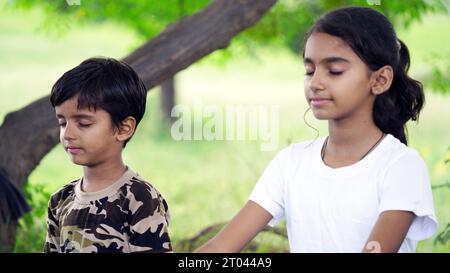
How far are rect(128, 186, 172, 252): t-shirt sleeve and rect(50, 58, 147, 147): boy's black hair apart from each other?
0.86ft

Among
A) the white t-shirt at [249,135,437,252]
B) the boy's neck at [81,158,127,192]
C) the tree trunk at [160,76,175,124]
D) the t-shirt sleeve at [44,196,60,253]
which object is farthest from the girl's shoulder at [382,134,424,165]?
the tree trunk at [160,76,175,124]

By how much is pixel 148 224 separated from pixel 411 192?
72cm

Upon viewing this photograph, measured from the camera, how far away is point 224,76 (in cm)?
1775

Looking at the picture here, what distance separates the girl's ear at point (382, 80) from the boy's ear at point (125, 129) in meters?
0.71

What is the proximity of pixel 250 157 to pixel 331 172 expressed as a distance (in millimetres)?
7319

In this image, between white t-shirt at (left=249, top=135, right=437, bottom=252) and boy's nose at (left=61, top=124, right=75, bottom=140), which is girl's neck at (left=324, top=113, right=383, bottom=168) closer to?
white t-shirt at (left=249, top=135, right=437, bottom=252)

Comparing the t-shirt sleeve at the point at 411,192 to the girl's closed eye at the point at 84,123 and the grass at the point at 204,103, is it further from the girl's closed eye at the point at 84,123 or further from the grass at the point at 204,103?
the grass at the point at 204,103

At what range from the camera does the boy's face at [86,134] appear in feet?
8.51

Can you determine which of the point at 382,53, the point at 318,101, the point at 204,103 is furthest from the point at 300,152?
the point at 204,103

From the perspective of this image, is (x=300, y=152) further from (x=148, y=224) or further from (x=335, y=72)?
(x=148, y=224)

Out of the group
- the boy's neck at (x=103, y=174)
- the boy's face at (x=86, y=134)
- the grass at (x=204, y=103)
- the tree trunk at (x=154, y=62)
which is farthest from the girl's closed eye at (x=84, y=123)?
the grass at (x=204, y=103)

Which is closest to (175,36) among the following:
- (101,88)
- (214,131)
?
(101,88)
